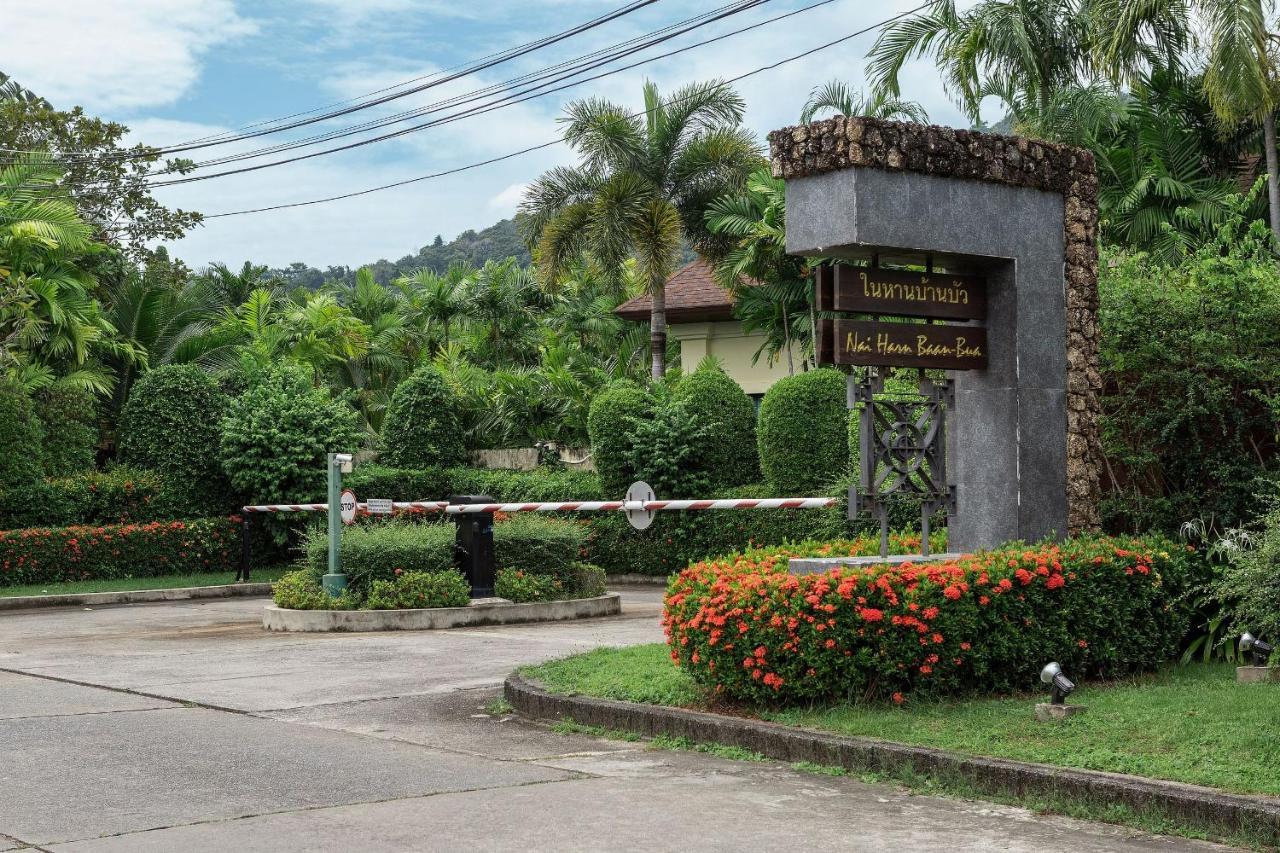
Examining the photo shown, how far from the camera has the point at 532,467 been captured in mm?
30312

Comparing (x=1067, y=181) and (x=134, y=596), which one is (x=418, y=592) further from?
(x=1067, y=181)

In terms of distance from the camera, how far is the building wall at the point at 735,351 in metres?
38.2

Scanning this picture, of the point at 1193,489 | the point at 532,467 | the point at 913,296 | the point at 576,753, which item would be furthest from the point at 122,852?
the point at 532,467

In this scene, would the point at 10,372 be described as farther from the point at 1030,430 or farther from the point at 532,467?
the point at 1030,430

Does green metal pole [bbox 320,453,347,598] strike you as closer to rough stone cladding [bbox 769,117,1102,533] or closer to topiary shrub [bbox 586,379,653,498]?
topiary shrub [bbox 586,379,653,498]

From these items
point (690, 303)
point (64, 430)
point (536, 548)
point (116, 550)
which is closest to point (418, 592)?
point (536, 548)

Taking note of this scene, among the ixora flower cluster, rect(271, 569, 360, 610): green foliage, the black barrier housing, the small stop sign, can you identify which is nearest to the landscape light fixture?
the ixora flower cluster

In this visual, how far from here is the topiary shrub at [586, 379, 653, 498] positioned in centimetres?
2572

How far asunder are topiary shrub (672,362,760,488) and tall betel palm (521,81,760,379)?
5739mm

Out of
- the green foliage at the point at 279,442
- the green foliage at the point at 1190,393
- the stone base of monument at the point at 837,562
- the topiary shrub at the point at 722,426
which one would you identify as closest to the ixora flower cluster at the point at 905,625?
the stone base of monument at the point at 837,562

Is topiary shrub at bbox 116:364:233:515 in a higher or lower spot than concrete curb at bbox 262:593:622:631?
higher

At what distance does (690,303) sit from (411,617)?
2189cm

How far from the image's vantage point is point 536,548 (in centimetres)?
1873

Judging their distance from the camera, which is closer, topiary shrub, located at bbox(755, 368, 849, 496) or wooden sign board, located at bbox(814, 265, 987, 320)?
wooden sign board, located at bbox(814, 265, 987, 320)
